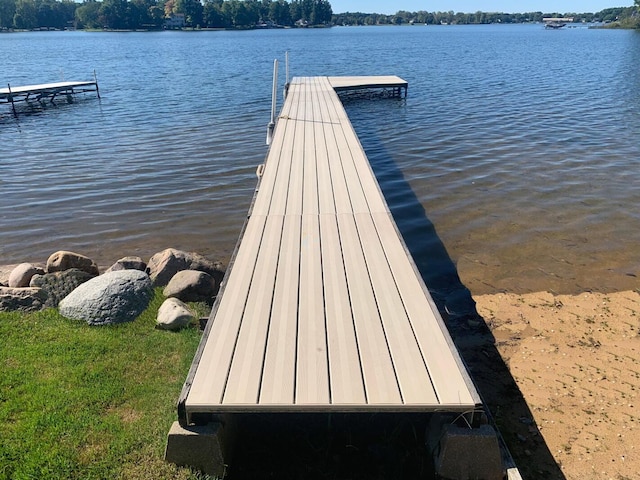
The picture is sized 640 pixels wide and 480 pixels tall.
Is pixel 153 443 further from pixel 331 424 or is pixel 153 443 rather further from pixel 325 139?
pixel 325 139

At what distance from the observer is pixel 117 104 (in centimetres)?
2503

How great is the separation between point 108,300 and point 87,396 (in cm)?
186

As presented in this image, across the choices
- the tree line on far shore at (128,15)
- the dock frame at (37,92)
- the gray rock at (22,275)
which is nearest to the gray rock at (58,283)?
the gray rock at (22,275)

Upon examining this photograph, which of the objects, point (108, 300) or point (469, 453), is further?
point (108, 300)

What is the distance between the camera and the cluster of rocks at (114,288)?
621cm

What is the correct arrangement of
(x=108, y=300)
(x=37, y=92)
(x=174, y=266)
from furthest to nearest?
(x=37, y=92) < (x=174, y=266) < (x=108, y=300)

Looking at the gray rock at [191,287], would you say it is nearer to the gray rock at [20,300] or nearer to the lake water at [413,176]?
the gray rock at [20,300]

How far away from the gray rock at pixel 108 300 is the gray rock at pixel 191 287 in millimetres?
367

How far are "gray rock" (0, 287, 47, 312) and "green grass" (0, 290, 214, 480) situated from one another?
0.68 feet

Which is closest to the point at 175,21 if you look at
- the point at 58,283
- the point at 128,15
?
the point at 128,15

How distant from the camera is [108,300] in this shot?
20.7ft

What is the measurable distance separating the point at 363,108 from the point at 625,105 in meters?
12.2

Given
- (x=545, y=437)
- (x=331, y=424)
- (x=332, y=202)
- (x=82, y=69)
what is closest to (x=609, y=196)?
(x=332, y=202)

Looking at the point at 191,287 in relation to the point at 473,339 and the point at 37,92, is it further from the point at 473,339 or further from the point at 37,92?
the point at 37,92
